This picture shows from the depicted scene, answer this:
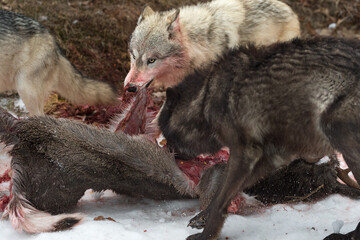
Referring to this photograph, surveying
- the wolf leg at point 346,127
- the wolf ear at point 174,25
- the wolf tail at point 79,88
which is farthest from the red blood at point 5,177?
the wolf leg at point 346,127

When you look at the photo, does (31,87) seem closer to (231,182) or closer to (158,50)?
(158,50)

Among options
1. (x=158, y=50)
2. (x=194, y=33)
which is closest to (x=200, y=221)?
(x=158, y=50)

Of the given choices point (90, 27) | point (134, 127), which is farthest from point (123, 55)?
point (134, 127)

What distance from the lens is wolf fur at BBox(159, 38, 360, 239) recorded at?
9.26 feet

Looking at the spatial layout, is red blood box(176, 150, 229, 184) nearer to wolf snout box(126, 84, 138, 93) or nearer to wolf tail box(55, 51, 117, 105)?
wolf snout box(126, 84, 138, 93)

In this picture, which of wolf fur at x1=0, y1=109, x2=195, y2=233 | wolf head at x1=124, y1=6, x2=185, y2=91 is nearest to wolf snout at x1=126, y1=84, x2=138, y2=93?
wolf head at x1=124, y1=6, x2=185, y2=91

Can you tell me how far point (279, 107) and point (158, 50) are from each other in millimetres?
2284

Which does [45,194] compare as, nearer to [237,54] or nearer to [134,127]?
[134,127]

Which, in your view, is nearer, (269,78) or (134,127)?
(269,78)

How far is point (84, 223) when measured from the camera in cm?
321

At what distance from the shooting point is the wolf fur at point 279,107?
282 cm

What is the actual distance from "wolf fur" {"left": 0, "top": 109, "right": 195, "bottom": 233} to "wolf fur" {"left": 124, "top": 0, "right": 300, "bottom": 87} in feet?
4.25

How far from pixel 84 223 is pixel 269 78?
158 centimetres

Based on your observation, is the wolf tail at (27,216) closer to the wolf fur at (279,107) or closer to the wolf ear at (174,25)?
the wolf fur at (279,107)
